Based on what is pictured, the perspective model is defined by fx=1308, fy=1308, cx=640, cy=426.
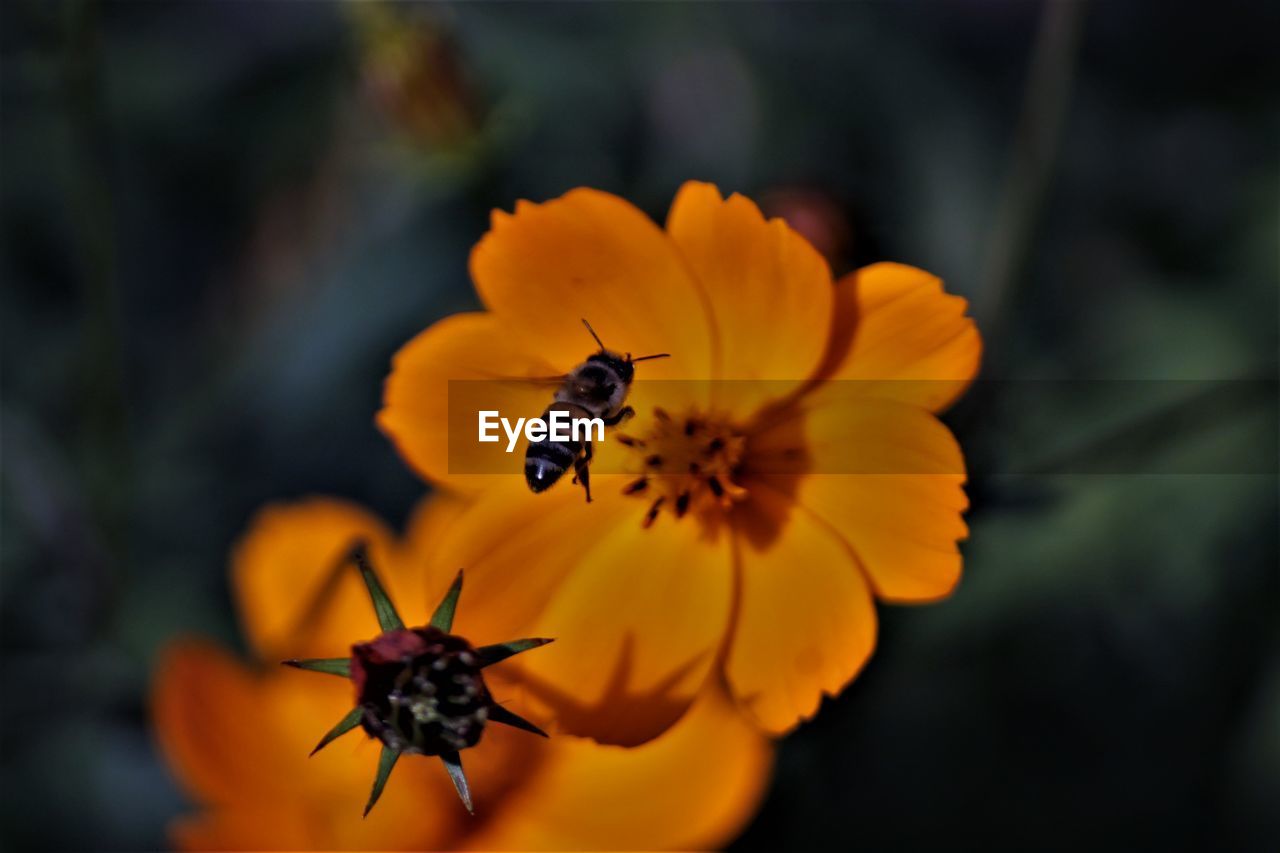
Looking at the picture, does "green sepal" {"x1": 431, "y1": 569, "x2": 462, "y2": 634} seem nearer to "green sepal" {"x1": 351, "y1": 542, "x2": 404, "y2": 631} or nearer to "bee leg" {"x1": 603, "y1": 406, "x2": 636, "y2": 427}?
"green sepal" {"x1": 351, "y1": 542, "x2": 404, "y2": 631}

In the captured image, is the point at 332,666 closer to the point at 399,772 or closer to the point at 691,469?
the point at 691,469

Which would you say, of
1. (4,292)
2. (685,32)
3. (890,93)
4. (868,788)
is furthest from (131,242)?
(868,788)

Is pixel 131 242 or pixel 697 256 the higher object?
pixel 697 256

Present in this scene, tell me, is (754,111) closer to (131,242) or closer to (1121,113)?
(1121,113)

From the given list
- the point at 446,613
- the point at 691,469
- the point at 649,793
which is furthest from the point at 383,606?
the point at 649,793

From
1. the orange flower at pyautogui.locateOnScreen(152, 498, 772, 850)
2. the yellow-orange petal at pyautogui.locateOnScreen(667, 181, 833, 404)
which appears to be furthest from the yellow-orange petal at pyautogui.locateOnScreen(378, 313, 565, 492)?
the orange flower at pyautogui.locateOnScreen(152, 498, 772, 850)
